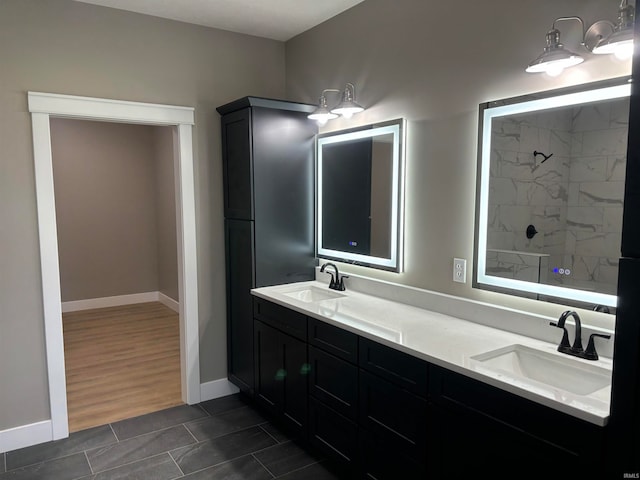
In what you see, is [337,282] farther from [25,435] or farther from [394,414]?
[25,435]

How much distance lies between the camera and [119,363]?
4223 mm

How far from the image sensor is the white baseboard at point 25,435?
279 centimetres

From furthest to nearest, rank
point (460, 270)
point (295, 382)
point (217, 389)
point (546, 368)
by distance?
point (217, 389) → point (295, 382) → point (460, 270) → point (546, 368)

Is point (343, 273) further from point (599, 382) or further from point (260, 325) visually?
point (599, 382)

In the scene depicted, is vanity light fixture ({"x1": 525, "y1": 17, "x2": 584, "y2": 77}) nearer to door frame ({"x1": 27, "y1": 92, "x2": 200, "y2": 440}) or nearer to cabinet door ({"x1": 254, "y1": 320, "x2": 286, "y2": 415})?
cabinet door ({"x1": 254, "y1": 320, "x2": 286, "y2": 415})

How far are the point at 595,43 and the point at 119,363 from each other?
13.9ft

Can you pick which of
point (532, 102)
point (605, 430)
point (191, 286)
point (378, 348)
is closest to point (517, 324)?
point (378, 348)

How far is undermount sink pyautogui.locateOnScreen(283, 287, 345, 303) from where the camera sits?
3113mm

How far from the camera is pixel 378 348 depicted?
2.10 m

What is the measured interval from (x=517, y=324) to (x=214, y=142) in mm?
2396

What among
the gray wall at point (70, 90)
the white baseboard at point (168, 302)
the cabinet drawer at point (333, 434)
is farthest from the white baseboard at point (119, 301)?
the cabinet drawer at point (333, 434)

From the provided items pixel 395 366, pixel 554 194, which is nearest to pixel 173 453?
pixel 395 366

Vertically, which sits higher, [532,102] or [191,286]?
[532,102]

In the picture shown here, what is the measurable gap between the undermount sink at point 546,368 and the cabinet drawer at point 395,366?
0.76 ft
